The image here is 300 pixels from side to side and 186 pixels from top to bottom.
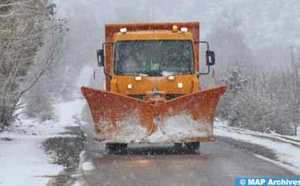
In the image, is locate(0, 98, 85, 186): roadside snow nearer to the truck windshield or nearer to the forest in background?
the forest in background

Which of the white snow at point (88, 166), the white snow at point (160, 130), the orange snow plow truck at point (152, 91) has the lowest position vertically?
the white snow at point (88, 166)

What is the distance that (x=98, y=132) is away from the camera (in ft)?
52.0

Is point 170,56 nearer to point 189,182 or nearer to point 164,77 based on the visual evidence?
point 164,77

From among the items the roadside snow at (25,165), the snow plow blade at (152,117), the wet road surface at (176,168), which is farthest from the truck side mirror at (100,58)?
the roadside snow at (25,165)

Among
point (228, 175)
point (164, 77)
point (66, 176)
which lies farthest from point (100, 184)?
point (164, 77)

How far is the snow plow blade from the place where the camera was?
15.6 m

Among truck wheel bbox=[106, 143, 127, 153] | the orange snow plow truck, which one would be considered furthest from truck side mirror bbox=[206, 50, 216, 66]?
truck wheel bbox=[106, 143, 127, 153]

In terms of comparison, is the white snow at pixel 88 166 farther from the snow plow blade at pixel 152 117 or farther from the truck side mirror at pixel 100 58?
the truck side mirror at pixel 100 58

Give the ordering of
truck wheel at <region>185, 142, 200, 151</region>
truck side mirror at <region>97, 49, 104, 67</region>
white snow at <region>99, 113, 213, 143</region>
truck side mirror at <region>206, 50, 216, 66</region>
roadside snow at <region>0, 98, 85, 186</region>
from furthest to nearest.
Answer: truck side mirror at <region>206, 50, 216, 66</region>
truck side mirror at <region>97, 49, 104, 67</region>
truck wheel at <region>185, 142, 200, 151</region>
white snow at <region>99, 113, 213, 143</region>
roadside snow at <region>0, 98, 85, 186</region>

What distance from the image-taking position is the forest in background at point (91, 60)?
68.1 feet

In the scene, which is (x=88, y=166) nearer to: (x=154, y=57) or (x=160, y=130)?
(x=160, y=130)

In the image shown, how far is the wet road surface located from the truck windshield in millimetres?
1887

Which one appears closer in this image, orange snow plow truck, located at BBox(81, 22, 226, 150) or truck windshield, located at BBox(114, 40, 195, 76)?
orange snow plow truck, located at BBox(81, 22, 226, 150)

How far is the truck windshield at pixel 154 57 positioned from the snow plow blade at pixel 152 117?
46.7 inches
